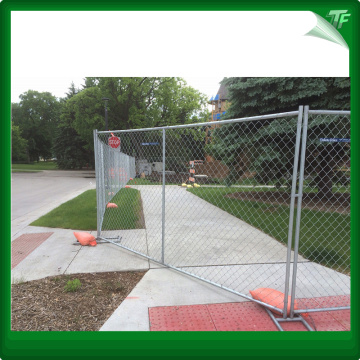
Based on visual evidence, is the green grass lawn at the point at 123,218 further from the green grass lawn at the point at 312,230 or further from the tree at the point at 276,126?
the tree at the point at 276,126

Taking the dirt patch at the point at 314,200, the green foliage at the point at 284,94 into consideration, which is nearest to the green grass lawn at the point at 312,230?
the dirt patch at the point at 314,200

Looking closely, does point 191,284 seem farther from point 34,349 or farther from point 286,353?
point 34,349

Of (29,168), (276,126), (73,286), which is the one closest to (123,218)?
(73,286)

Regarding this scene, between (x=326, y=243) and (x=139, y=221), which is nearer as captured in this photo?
(x=326, y=243)

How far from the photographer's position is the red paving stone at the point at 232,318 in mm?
2539

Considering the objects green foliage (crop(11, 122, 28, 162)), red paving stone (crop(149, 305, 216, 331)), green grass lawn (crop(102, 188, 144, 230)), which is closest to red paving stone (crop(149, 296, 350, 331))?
red paving stone (crop(149, 305, 216, 331))

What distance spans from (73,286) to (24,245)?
236 cm

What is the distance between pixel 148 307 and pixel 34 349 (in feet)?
3.68

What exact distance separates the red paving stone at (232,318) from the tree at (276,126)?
5.00 metres

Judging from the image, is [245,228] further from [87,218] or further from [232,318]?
[87,218]

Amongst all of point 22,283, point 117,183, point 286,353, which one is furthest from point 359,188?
point 117,183

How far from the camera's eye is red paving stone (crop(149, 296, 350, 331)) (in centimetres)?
254

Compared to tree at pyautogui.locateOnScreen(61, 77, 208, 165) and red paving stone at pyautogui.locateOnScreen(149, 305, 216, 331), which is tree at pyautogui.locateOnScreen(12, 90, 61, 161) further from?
red paving stone at pyautogui.locateOnScreen(149, 305, 216, 331)

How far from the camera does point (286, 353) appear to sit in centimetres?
224
